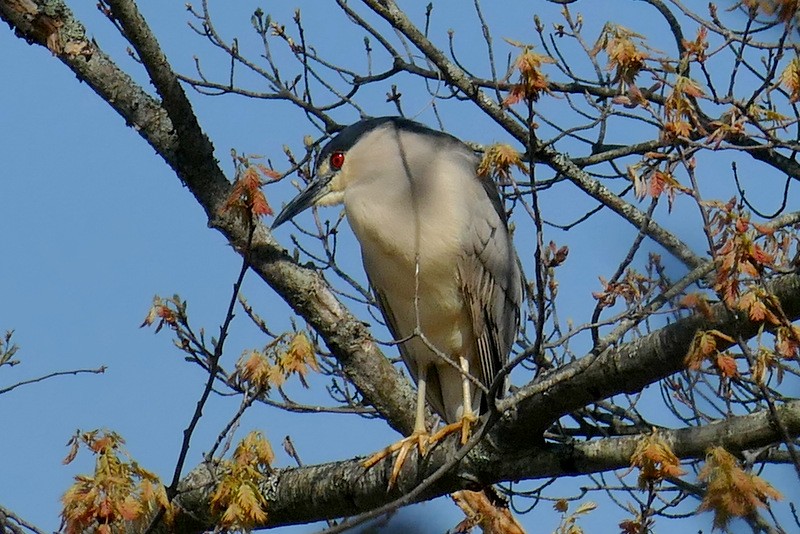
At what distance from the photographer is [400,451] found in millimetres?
3736

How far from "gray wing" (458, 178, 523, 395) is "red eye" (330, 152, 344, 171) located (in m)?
0.59

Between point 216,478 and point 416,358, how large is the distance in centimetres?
184

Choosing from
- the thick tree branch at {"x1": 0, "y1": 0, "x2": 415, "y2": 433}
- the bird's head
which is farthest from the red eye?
the thick tree branch at {"x1": 0, "y1": 0, "x2": 415, "y2": 433}

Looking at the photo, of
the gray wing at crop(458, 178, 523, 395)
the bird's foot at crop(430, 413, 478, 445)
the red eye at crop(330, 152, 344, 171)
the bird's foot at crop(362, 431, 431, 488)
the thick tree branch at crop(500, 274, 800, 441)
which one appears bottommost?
the thick tree branch at crop(500, 274, 800, 441)

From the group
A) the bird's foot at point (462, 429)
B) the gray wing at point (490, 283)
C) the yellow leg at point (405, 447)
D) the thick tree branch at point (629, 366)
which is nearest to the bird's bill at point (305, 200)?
the gray wing at point (490, 283)

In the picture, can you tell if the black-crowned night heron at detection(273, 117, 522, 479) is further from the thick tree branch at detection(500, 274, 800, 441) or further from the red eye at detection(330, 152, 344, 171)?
the thick tree branch at detection(500, 274, 800, 441)

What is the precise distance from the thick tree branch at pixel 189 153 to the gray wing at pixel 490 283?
0.64 m

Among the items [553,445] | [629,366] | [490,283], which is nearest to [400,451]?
[553,445]

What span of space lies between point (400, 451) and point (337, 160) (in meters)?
1.56

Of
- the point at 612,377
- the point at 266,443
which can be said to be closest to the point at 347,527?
the point at 266,443

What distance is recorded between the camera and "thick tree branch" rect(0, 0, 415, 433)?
158 inches

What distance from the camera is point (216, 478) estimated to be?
3.03 m

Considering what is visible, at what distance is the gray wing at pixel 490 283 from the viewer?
462cm

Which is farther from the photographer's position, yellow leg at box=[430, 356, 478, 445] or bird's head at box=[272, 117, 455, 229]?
bird's head at box=[272, 117, 455, 229]
